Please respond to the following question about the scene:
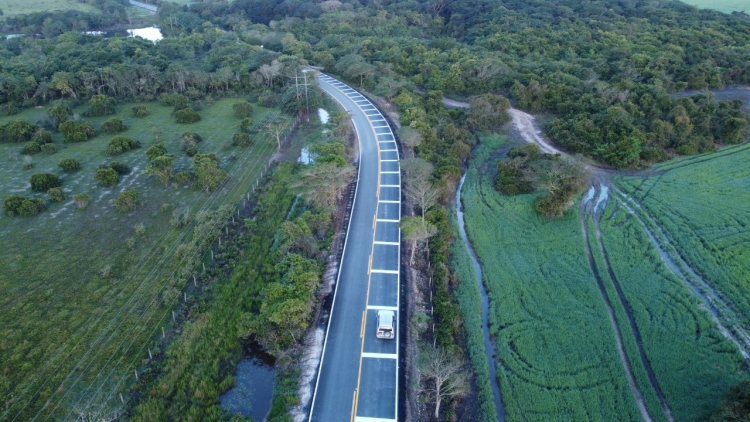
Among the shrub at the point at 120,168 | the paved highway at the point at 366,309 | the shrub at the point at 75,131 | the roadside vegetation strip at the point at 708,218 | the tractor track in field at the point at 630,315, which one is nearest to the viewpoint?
the paved highway at the point at 366,309

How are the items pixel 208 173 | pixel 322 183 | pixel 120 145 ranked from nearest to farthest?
pixel 322 183
pixel 208 173
pixel 120 145

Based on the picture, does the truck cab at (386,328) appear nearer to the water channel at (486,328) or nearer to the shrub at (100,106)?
the water channel at (486,328)

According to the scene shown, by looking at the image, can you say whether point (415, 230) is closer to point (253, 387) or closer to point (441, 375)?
point (441, 375)

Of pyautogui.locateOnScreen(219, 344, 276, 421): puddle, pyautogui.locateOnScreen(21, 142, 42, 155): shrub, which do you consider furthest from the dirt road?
pyautogui.locateOnScreen(21, 142, 42, 155): shrub

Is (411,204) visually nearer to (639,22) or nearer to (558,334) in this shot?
(558,334)

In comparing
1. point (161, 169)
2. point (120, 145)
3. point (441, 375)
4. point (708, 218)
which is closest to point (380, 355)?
point (441, 375)

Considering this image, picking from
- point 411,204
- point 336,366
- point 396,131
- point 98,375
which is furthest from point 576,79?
point 98,375

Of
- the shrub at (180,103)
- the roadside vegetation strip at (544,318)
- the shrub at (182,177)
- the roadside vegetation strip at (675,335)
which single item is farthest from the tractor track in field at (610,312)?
the shrub at (180,103)
